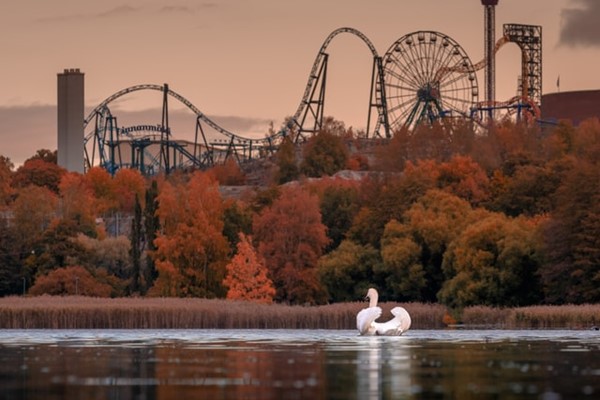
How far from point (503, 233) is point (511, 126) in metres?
50.9

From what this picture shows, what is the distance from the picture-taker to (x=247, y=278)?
100625mm

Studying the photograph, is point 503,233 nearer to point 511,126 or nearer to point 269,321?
point 269,321

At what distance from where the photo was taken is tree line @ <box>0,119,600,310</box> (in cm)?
9031

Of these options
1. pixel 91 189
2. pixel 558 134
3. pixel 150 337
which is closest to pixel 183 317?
pixel 150 337

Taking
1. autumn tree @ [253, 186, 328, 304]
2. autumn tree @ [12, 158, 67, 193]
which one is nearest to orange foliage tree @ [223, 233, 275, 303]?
autumn tree @ [253, 186, 328, 304]

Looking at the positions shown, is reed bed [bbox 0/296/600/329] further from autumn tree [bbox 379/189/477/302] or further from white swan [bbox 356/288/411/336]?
autumn tree [bbox 379/189/477/302]

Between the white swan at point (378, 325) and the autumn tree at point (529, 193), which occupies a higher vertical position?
the autumn tree at point (529, 193)

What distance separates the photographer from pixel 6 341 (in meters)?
56.3

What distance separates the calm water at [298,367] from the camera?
110 ft

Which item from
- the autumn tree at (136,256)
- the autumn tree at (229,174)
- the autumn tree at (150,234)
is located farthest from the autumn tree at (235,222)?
the autumn tree at (229,174)

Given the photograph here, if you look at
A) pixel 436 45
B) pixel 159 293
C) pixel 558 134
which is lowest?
pixel 159 293

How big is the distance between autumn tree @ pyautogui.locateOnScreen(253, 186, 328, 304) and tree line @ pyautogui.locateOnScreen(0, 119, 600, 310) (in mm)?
92

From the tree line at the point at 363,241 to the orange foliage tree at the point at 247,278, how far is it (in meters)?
0.09

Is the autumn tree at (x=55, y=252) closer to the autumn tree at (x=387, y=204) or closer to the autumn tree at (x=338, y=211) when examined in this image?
the autumn tree at (x=338, y=211)
